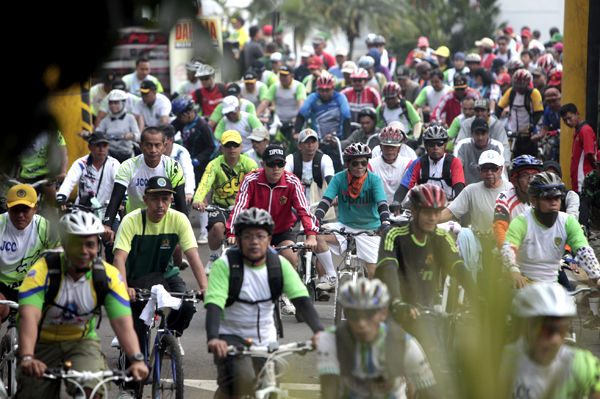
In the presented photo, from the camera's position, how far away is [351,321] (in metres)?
4.07

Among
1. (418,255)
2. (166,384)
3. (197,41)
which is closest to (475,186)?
(418,255)

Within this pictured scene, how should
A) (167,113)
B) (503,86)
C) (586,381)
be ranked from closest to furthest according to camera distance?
(586,381)
(167,113)
(503,86)

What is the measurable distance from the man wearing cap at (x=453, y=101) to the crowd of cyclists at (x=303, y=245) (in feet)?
6.12

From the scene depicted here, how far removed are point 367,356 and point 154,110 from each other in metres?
10.9

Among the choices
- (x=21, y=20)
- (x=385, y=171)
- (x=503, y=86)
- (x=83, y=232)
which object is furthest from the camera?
(x=503, y=86)

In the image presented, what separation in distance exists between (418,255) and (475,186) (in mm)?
2761

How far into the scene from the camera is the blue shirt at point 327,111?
14344 millimetres

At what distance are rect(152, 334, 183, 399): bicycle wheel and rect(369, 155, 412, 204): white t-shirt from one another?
203 inches

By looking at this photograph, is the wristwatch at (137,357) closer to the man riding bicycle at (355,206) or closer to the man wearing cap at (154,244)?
the man wearing cap at (154,244)

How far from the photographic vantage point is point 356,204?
8.92 m

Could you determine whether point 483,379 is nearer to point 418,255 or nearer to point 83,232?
point 83,232

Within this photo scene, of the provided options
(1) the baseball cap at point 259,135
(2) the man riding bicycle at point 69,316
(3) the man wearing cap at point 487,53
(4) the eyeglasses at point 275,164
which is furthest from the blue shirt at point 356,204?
(3) the man wearing cap at point 487,53

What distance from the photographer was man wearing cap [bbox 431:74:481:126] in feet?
49.2

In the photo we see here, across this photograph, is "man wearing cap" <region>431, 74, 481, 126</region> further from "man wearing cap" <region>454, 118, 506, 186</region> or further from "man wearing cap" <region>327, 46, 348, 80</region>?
"man wearing cap" <region>327, 46, 348, 80</region>
